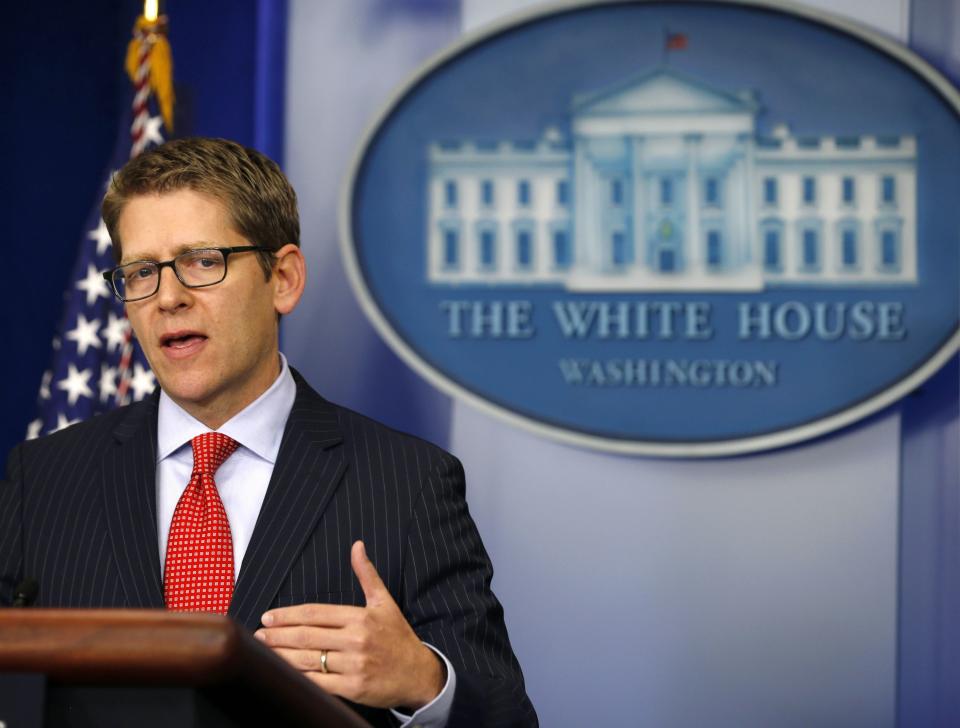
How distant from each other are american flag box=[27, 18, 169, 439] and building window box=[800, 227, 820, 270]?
1565mm

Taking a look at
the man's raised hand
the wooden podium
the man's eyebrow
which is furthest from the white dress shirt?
the wooden podium

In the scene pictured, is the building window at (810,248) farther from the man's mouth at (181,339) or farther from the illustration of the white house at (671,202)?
the man's mouth at (181,339)

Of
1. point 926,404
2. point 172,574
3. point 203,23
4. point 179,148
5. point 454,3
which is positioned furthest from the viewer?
point 203,23

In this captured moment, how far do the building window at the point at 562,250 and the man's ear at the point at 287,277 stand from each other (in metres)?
1.06

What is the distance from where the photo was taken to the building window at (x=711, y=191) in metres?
2.76

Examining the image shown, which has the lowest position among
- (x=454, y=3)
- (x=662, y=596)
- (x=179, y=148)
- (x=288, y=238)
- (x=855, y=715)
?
(x=855, y=715)

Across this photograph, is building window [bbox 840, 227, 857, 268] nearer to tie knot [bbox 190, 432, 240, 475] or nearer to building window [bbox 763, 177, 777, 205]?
building window [bbox 763, 177, 777, 205]

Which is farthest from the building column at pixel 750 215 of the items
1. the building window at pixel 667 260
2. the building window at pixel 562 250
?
the building window at pixel 562 250

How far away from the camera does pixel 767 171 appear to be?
9.03 feet

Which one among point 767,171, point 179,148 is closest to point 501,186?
point 767,171

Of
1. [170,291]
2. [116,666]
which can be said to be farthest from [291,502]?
[116,666]

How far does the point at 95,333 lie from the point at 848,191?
1847 millimetres

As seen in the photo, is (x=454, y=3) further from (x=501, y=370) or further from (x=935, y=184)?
(x=935, y=184)

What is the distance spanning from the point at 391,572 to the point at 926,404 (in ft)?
4.87
